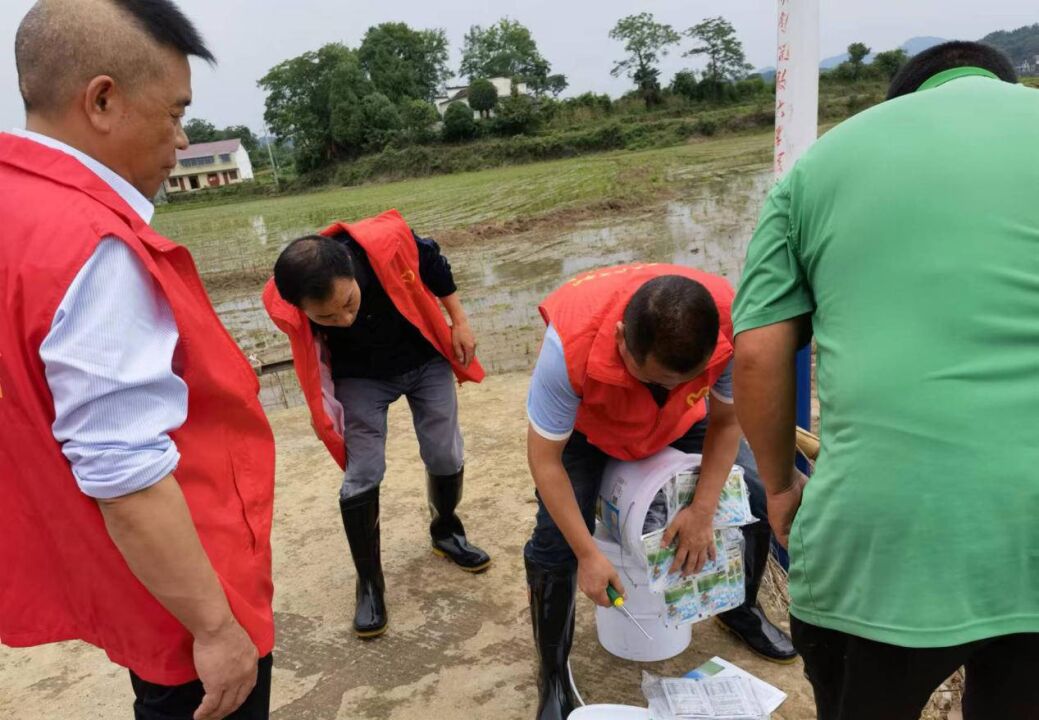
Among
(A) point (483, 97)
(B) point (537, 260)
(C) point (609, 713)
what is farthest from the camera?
(A) point (483, 97)

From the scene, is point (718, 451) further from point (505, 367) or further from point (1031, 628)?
point (505, 367)

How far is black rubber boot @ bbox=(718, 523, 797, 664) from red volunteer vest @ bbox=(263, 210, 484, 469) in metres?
1.33

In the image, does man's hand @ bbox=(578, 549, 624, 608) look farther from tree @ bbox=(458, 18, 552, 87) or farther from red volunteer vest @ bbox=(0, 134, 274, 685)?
tree @ bbox=(458, 18, 552, 87)

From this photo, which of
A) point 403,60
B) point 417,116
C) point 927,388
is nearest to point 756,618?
point 927,388

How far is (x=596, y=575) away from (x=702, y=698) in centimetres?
52

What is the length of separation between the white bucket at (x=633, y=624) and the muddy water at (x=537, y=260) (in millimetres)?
3233

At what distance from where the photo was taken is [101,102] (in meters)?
1.10

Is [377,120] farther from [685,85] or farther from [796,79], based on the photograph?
[796,79]

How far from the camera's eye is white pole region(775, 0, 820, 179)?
7.04ft

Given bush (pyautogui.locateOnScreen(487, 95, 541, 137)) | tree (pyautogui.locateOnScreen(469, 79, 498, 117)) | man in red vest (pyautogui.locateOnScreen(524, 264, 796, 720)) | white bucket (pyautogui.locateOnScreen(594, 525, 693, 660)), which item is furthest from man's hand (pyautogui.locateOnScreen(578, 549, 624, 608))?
tree (pyautogui.locateOnScreen(469, 79, 498, 117))

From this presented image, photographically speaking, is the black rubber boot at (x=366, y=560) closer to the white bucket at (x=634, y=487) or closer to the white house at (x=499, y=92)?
the white bucket at (x=634, y=487)

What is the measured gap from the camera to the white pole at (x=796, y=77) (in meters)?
2.14

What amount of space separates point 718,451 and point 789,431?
2.09 feet

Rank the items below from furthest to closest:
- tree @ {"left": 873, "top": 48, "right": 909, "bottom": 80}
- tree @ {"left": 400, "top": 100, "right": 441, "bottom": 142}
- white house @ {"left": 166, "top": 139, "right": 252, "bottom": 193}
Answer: white house @ {"left": 166, "top": 139, "right": 252, "bottom": 193} → tree @ {"left": 400, "top": 100, "right": 441, "bottom": 142} → tree @ {"left": 873, "top": 48, "right": 909, "bottom": 80}
